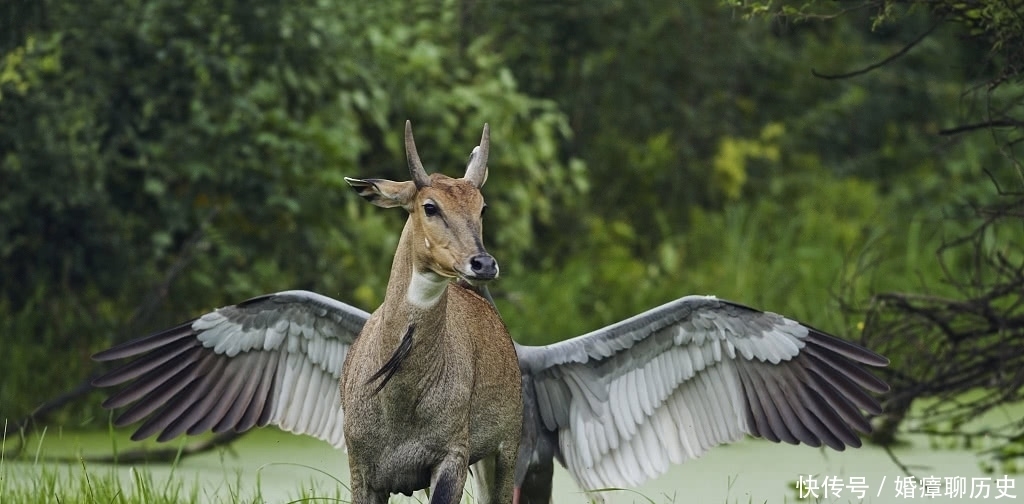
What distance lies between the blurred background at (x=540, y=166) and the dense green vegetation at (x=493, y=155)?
0.06ft

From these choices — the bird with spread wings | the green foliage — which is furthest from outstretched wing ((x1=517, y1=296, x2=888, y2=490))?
the green foliage

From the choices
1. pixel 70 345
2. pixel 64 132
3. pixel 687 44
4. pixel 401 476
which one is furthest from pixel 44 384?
pixel 687 44

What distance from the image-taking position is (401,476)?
4207mm

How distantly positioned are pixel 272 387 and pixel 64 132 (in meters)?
2.46

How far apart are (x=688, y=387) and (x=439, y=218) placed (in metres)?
1.60

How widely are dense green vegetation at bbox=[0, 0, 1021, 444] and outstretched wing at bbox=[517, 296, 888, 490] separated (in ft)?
3.83

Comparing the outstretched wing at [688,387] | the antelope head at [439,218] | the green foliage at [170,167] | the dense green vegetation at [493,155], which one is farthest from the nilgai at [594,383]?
the green foliage at [170,167]

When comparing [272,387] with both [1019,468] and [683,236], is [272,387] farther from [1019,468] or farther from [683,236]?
[683,236]

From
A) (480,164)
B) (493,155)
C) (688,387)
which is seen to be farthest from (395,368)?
(493,155)

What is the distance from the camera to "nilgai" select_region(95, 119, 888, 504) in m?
4.91

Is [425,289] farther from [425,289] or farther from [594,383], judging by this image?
[594,383]

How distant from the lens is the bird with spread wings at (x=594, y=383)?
16.1 feet

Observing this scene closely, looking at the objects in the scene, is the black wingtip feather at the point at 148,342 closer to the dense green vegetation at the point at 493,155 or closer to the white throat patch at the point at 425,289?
the white throat patch at the point at 425,289

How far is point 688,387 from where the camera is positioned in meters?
5.14
